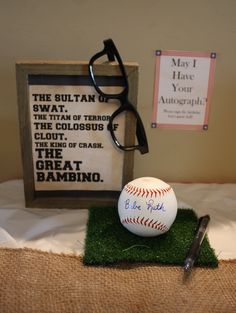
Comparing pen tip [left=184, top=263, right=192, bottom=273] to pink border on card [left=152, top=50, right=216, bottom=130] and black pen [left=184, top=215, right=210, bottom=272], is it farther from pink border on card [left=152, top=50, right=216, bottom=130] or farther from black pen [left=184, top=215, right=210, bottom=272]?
pink border on card [left=152, top=50, right=216, bottom=130]

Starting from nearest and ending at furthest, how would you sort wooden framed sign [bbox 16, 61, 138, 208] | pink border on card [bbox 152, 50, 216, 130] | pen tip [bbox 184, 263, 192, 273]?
pen tip [bbox 184, 263, 192, 273] < wooden framed sign [bbox 16, 61, 138, 208] < pink border on card [bbox 152, 50, 216, 130]

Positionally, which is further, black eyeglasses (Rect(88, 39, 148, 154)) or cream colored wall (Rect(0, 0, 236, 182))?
cream colored wall (Rect(0, 0, 236, 182))

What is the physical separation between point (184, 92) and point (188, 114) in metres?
0.05

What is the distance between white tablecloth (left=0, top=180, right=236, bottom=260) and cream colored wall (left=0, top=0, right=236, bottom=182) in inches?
6.4

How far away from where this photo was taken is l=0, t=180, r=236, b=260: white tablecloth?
557mm

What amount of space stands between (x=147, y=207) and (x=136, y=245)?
68 mm

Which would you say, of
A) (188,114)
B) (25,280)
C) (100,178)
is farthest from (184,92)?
(25,280)

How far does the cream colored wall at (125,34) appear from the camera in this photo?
2.28 ft

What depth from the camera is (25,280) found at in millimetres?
468

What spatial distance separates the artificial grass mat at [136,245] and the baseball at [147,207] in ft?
0.07

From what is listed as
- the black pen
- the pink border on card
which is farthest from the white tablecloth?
the pink border on card
